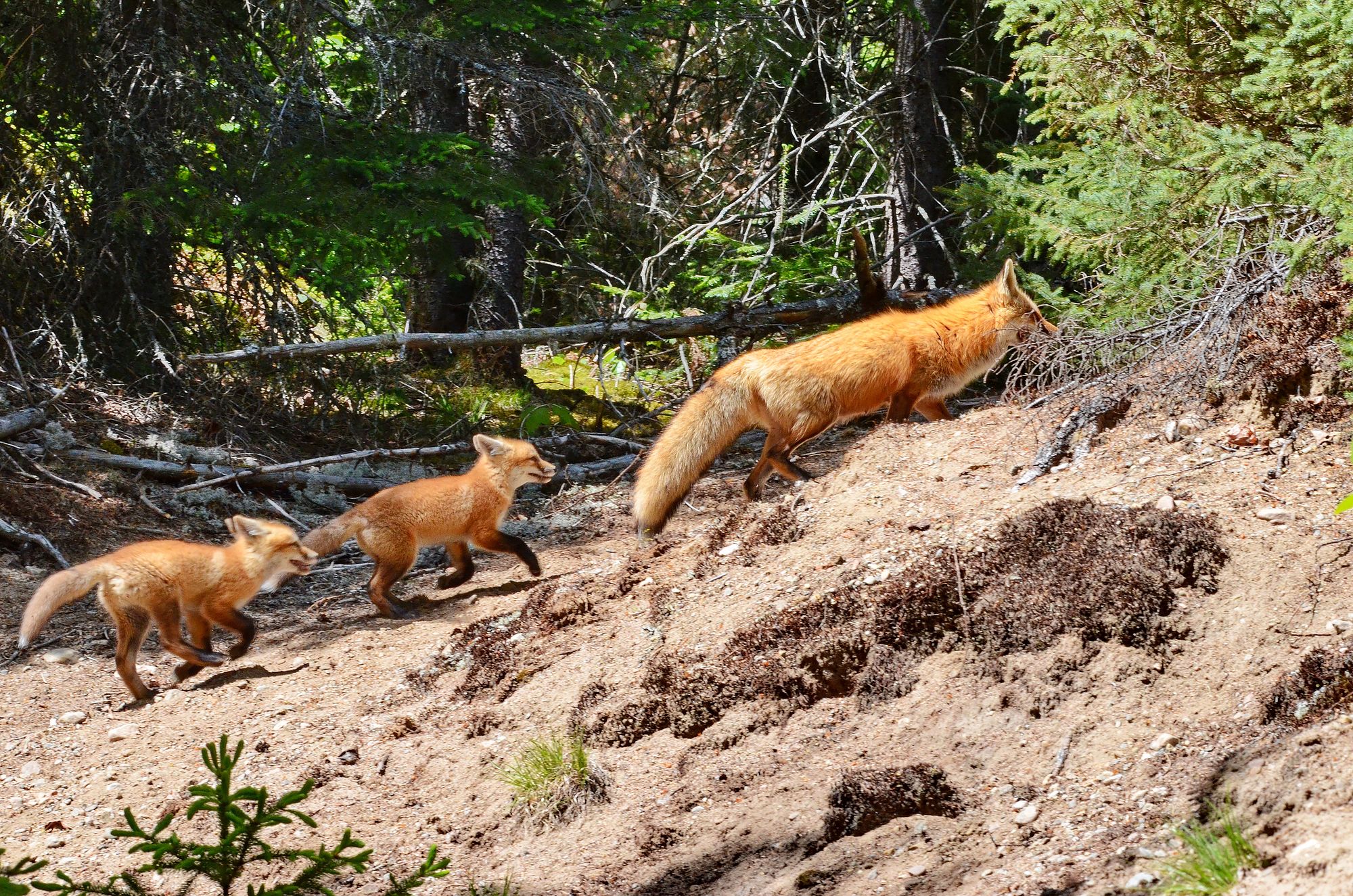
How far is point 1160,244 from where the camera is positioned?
6676 millimetres

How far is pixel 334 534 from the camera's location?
7754 mm

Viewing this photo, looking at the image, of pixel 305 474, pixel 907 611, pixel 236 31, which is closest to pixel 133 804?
pixel 907 611

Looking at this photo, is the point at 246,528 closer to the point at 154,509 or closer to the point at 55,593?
the point at 55,593

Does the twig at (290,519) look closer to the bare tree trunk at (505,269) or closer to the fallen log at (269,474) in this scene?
the fallen log at (269,474)

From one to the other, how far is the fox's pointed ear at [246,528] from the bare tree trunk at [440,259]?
11.7ft

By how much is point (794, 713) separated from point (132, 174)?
330 inches

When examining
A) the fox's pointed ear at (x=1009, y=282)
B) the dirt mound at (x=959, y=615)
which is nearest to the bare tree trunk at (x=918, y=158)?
the fox's pointed ear at (x=1009, y=282)

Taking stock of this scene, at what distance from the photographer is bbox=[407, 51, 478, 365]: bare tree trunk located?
34.6 ft

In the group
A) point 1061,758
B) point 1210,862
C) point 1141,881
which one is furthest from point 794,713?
point 1210,862

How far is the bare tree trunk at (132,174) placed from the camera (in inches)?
386

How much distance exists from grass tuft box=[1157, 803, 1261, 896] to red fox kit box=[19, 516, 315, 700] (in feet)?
18.2

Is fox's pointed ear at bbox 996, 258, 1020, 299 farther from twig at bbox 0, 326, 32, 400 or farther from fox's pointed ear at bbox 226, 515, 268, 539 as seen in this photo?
twig at bbox 0, 326, 32, 400

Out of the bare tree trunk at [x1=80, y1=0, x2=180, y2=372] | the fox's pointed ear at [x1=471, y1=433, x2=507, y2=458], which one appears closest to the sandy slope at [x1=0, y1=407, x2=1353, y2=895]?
the fox's pointed ear at [x1=471, y1=433, x2=507, y2=458]

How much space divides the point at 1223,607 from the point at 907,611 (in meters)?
1.33
